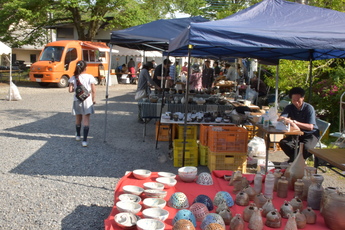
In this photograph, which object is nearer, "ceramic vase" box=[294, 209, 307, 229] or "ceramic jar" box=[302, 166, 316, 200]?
"ceramic vase" box=[294, 209, 307, 229]

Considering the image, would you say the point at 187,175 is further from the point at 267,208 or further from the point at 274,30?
the point at 274,30

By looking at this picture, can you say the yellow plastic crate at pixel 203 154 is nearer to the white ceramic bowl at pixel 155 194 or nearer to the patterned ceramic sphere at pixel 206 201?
the white ceramic bowl at pixel 155 194

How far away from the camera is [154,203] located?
299 cm

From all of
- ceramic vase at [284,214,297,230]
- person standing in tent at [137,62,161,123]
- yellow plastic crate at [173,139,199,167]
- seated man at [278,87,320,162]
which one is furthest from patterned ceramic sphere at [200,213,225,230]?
person standing in tent at [137,62,161,123]

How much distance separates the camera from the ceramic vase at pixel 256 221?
252 centimetres

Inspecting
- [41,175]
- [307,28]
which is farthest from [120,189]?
[307,28]

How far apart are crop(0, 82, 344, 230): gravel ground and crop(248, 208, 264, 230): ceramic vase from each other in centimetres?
168

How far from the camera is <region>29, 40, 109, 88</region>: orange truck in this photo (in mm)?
18016

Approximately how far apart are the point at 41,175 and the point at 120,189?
7.28ft

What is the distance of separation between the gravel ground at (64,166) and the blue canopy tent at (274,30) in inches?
86.7

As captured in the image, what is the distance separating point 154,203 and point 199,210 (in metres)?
0.45

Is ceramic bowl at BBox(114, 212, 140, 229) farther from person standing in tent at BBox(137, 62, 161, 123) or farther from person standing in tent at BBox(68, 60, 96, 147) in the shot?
person standing in tent at BBox(137, 62, 161, 123)

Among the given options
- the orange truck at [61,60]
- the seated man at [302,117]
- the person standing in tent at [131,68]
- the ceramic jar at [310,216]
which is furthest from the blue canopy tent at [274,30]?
the person standing in tent at [131,68]

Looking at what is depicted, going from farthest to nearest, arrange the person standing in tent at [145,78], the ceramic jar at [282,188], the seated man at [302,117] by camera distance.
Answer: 1. the person standing in tent at [145,78]
2. the seated man at [302,117]
3. the ceramic jar at [282,188]
